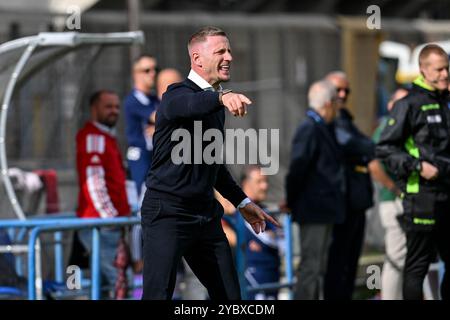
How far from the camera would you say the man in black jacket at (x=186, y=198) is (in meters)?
7.07

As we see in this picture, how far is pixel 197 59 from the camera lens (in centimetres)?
713

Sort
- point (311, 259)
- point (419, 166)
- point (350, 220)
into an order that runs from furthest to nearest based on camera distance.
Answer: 1. point (350, 220)
2. point (311, 259)
3. point (419, 166)

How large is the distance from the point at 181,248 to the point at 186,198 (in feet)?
0.90

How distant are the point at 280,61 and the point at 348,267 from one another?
11215mm

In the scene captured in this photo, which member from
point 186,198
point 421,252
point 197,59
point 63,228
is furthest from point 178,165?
point 421,252

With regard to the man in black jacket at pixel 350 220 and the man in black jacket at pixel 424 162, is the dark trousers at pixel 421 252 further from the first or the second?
the man in black jacket at pixel 350 220

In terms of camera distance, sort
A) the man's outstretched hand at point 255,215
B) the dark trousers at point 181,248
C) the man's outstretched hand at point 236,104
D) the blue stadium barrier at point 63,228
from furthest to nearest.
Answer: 1. the blue stadium barrier at point 63,228
2. the man's outstretched hand at point 255,215
3. the dark trousers at point 181,248
4. the man's outstretched hand at point 236,104

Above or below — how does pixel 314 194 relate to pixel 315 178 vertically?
below

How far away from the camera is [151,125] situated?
1088cm

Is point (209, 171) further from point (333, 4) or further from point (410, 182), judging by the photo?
point (333, 4)

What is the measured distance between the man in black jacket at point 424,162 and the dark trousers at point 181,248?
7.52 feet

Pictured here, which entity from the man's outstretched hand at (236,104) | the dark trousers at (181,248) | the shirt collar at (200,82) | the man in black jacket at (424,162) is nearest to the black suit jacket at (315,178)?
the man in black jacket at (424,162)

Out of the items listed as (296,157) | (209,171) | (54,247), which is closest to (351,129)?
(296,157)

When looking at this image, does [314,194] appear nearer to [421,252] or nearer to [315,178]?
[315,178]
